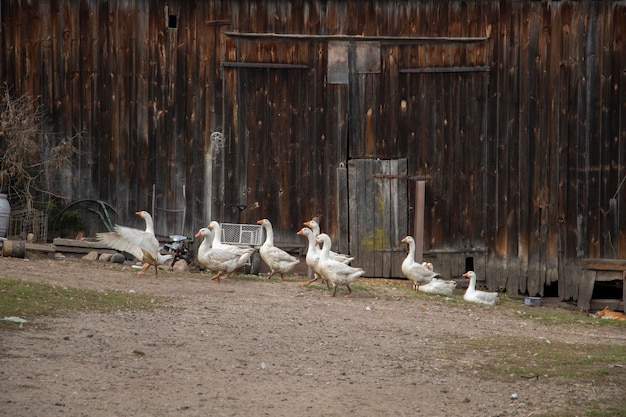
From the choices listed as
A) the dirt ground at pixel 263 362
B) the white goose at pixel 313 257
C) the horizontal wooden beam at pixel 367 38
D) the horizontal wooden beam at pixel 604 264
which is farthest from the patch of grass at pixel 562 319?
the horizontal wooden beam at pixel 367 38

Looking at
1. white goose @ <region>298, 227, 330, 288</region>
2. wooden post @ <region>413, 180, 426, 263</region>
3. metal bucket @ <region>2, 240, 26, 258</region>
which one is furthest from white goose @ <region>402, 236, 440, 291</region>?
metal bucket @ <region>2, 240, 26, 258</region>

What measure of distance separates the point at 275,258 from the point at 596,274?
19.2 feet

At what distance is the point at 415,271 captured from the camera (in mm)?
16781

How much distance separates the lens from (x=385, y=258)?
18438 millimetres

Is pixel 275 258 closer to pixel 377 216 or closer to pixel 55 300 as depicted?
pixel 377 216

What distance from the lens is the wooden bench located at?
697 inches

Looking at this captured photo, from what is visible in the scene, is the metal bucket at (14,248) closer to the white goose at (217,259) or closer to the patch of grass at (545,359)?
the white goose at (217,259)

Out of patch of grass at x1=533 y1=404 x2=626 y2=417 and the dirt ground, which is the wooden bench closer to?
the dirt ground

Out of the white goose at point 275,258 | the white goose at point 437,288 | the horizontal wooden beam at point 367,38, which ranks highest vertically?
the horizontal wooden beam at point 367,38

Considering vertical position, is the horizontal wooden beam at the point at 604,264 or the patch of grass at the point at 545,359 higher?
the horizontal wooden beam at the point at 604,264

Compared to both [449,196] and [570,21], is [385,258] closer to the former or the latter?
[449,196]

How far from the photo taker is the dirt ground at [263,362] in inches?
336

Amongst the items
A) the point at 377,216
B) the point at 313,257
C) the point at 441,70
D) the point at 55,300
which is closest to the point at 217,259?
the point at 313,257

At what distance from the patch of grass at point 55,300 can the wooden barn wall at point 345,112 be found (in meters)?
5.28
